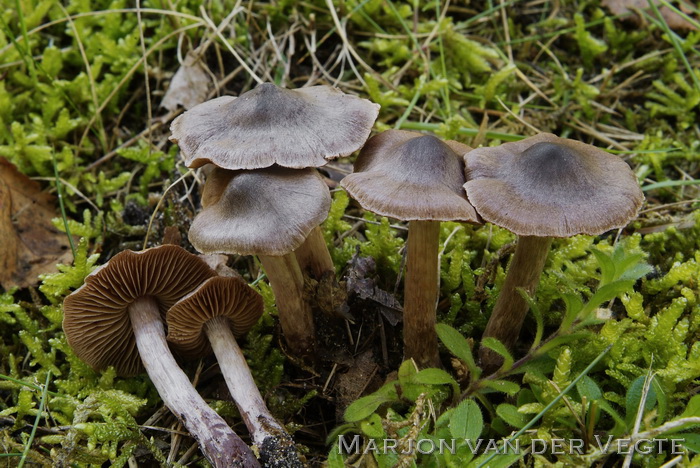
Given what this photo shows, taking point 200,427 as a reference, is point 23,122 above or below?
above

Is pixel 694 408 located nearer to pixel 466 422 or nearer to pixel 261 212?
pixel 466 422

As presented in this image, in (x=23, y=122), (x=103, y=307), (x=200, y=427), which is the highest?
(x=23, y=122)

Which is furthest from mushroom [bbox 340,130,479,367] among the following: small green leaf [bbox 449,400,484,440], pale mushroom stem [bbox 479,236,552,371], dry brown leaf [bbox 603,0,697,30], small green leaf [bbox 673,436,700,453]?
dry brown leaf [bbox 603,0,697,30]

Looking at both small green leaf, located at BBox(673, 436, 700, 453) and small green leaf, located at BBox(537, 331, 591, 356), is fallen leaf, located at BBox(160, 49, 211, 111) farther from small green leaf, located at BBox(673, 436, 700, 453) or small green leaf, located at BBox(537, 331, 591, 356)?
small green leaf, located at BBox(673, 436, 700, 453)

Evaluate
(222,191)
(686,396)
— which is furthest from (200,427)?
(686,396)

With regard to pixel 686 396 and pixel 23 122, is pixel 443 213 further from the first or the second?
pixel 23 122

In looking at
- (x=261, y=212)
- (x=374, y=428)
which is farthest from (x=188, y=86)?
(x=374, y=428)

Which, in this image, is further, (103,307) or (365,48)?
(365,48)
